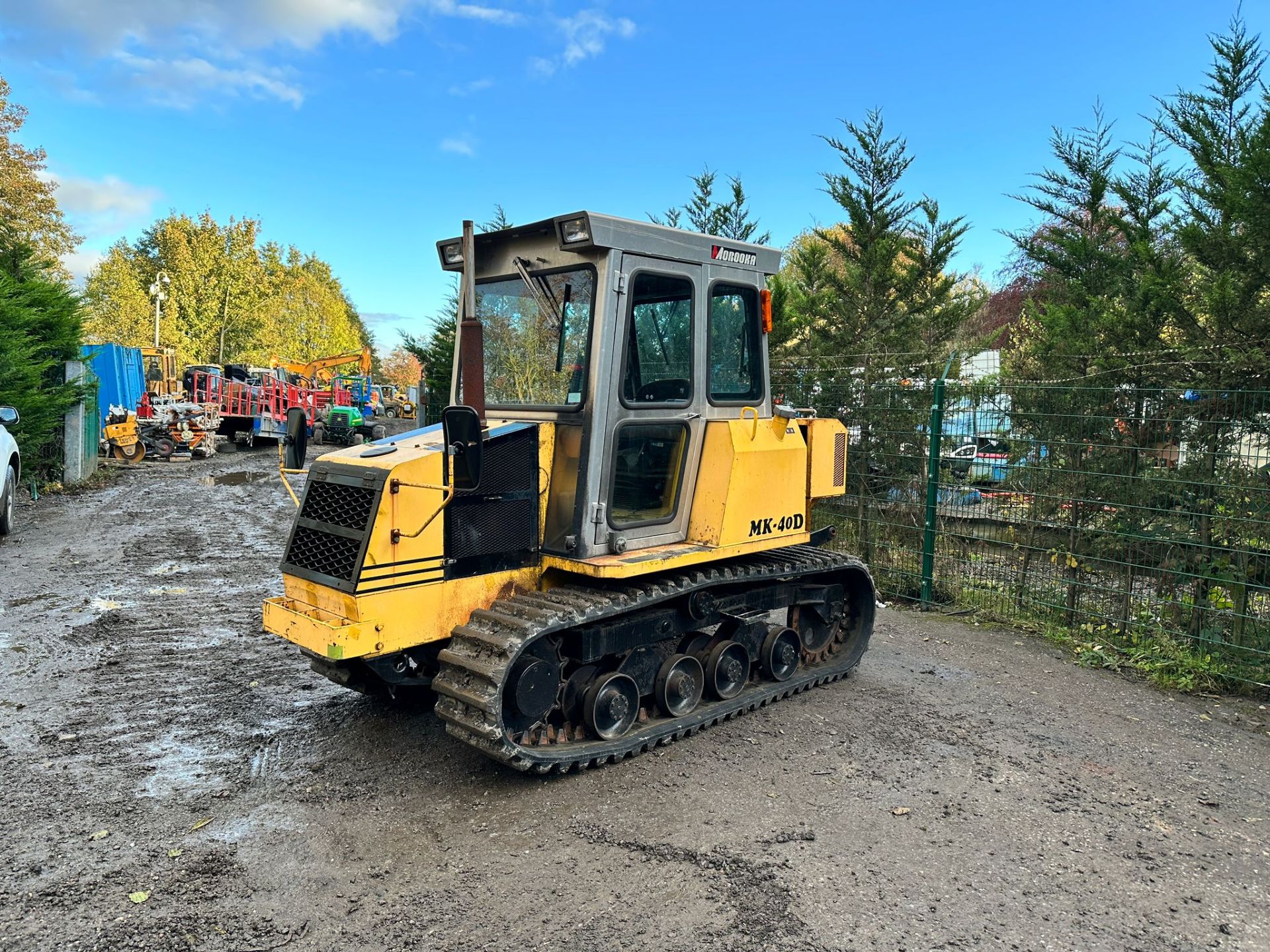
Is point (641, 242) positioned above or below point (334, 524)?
above

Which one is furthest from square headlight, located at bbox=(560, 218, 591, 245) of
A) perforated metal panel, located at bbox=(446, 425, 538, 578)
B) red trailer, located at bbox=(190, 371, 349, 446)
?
red trailer, located at bbox=(190, 371, 349, 446)

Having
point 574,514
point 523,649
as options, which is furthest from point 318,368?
point 523,649

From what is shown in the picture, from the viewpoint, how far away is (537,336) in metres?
4.54

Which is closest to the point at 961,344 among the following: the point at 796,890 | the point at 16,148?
the point at 796,890

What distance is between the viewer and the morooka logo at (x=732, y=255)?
4758mm

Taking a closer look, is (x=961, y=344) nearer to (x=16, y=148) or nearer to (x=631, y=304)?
(x=631, y=304)

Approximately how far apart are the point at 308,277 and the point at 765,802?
56.9 m

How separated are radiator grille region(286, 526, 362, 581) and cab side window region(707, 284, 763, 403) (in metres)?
2.11

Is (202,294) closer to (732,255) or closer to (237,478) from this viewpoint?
(237,478)

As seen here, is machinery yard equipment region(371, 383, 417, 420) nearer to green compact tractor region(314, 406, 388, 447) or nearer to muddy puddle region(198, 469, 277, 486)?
green compact tractor region(314, 406, 388, 447)

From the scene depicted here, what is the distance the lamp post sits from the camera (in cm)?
3462

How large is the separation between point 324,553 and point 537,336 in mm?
1547

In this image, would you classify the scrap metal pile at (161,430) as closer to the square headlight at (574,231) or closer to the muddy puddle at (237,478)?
the muddy puddle at (237,478)

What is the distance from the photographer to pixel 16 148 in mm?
30156
